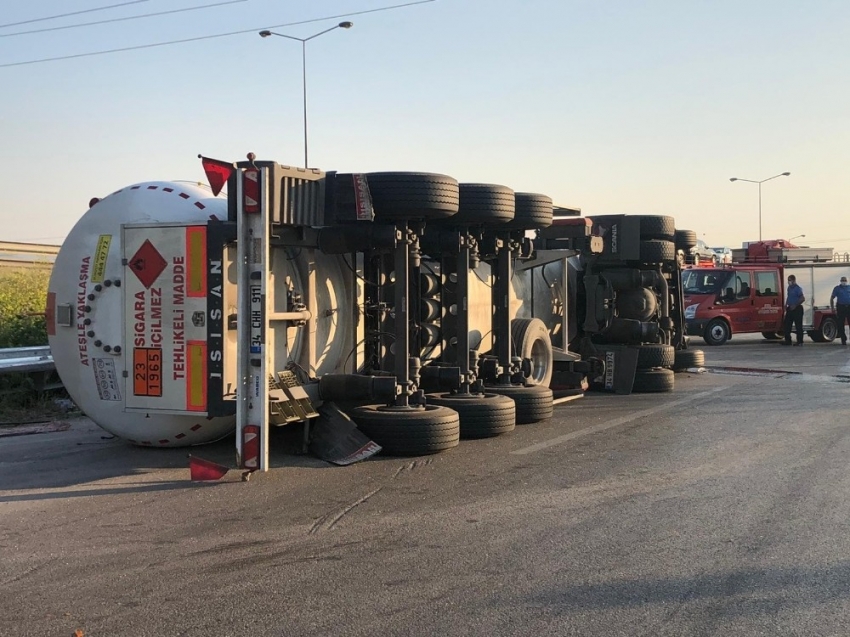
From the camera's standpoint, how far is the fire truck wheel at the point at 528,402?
1009cm

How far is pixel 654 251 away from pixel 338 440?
301 inches

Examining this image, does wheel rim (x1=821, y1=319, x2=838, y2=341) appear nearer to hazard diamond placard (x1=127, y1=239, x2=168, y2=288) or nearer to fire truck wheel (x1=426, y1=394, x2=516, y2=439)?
fire truck wheel (x1=426, y1=394, x2=516, y2=439)

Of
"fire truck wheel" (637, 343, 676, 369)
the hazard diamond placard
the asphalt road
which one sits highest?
the hazard diamond placard

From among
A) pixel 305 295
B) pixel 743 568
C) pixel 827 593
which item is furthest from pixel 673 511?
pixel 305 295

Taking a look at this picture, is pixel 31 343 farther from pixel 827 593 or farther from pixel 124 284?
pixel 827 593

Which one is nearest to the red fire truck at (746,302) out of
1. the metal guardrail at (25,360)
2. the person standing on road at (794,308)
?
the person standing on road at (794,308)

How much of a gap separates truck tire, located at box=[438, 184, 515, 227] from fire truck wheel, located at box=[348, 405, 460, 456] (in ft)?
7.00

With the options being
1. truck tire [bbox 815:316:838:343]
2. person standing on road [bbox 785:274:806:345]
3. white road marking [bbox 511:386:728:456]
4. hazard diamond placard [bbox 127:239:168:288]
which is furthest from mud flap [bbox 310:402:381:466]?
truck tire [bbox 815:316:838:343]

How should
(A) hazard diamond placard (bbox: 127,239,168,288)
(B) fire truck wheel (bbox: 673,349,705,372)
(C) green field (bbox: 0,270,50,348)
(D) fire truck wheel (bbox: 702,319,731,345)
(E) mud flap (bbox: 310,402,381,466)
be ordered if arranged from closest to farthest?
(A) hazard diamond placard (bbox: 127,239,168,288)
(E) mud flap (bbox: 310,402,381,466)
(C) green field (bbox: 0,270,50,348)
(B) fire truck wheel (bbox: 673,349,705,372)
(D) fire truck wheel (bbox: 702,319,731,345)

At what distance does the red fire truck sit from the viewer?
24.8 meters

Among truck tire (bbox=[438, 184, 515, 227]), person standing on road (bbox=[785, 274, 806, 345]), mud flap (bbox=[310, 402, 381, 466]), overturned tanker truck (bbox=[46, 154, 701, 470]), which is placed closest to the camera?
overturned tanker truck (bbox=[46, 154, 701, 470])

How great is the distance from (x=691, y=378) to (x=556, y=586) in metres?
11.7

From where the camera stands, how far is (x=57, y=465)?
771cm

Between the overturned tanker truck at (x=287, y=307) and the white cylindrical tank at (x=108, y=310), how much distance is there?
2 cm
